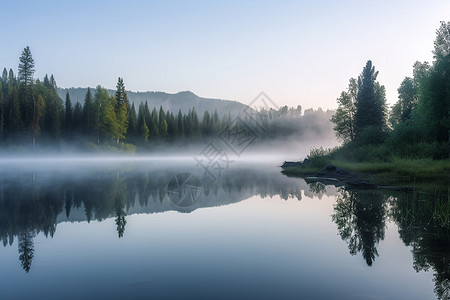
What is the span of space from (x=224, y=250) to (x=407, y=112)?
55361mm

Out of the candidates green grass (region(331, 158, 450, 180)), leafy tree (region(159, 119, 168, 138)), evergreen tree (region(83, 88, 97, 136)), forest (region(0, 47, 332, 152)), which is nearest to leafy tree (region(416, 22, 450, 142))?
green grass (region(331, 158, 450, 180))

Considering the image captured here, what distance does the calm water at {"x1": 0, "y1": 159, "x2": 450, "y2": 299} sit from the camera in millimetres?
7121

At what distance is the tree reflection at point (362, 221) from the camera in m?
10.1

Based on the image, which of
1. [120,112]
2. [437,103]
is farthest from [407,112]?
[120,112]

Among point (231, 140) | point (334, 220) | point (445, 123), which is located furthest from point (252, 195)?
point (231, 140)

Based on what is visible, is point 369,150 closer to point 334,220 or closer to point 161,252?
point 334,220

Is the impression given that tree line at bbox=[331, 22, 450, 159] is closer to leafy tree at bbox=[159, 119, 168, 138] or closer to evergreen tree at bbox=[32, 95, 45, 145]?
leafy tree at bbox=[159, 119, 168, 138]

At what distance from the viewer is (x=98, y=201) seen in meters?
19.4

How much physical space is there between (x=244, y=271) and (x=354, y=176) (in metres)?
25.5

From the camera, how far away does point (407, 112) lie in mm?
55719

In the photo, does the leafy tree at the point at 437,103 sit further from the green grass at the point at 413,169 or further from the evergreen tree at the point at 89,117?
the evergreen tree at the point at 89,117

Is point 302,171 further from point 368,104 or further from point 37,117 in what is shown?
point 37,117

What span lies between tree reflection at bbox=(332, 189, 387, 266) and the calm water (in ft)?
0.18

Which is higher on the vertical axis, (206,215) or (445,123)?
(445,123)
